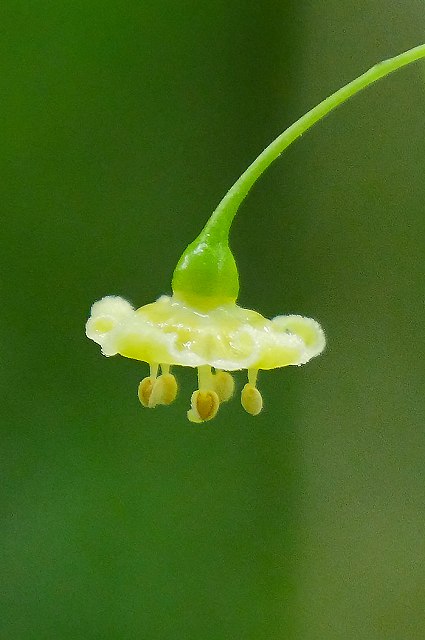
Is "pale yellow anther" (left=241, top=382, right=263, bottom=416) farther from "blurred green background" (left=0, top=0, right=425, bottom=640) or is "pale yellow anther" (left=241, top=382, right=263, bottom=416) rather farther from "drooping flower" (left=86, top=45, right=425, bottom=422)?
"blurred green background" (left=0, top=0, right=425, bottom=640)

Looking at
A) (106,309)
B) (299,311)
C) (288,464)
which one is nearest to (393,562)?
(288,464)

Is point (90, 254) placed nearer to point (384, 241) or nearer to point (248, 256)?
point (248, 256)

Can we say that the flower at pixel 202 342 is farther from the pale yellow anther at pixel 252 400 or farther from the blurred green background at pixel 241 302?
the blurred green background at pixel 241 302

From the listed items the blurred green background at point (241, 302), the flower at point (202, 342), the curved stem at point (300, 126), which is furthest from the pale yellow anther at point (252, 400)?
the blurred green background at point (241, 302)

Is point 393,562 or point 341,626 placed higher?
point 393,562

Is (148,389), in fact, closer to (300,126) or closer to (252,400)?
(252,400)

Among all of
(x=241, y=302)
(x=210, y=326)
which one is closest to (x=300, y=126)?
(x=210, y=326)
